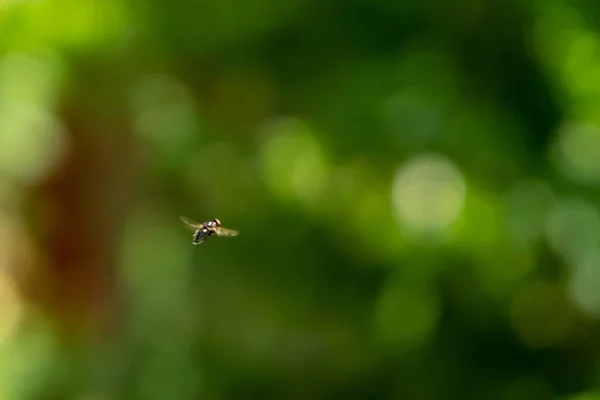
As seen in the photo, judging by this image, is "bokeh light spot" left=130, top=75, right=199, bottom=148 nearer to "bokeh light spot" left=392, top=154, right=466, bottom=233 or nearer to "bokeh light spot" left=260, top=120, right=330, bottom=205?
"bokeh light spot" left=260, top=120, right=330, bottom=205

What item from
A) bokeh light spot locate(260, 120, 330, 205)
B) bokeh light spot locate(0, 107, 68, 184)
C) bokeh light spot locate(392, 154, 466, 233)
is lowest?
bokeh light spot locate(392, 154, 466, 233)

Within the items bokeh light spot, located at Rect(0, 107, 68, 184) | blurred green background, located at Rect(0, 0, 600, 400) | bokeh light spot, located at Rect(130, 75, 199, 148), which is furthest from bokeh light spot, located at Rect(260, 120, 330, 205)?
bokeh light spot, located at Rect(0, 107, 68, 184)

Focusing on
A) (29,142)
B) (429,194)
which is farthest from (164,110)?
(429,194)

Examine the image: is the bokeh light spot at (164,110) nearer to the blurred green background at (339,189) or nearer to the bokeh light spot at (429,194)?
the blurred green background at (339,189)

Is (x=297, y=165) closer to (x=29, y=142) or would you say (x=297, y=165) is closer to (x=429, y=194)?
(x=429, y=194)

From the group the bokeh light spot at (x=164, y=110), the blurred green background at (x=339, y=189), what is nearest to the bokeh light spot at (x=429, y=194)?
the blurred green background at (x=339, y=189)

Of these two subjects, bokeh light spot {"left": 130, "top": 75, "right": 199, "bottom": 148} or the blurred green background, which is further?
bokeh light spot {"left": 130, "top": 75, "right": 199, "bottom": 148}

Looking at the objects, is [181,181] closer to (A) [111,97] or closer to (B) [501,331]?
(A) [111,97]
